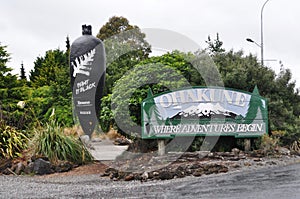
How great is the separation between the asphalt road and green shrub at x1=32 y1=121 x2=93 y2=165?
130 centimetres

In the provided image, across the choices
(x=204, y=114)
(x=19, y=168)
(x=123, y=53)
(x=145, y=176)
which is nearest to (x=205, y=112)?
(x=204, y=114)

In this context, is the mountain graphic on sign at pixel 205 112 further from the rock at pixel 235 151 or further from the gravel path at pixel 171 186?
the gravel path at pixel 171 186

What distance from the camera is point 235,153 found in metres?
14.1

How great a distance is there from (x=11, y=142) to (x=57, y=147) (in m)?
1.68

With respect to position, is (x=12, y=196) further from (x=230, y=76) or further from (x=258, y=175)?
(x=230, y=76)

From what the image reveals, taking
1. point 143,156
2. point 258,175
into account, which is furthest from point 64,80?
point 258,175

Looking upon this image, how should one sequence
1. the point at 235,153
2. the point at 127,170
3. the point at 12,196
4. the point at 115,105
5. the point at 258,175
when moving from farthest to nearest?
1. the point at 115,105
2. the point at 235,153
3. the point at 127,170
4. the point at 258,175
5. the point at 12,196

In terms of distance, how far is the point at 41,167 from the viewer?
13.1 meters

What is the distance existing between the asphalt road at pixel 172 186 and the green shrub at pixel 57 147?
4.27 ft

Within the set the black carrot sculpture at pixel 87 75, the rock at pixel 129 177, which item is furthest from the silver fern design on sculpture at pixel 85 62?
the rock at pixel 129 177

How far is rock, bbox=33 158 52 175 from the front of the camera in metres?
13.0

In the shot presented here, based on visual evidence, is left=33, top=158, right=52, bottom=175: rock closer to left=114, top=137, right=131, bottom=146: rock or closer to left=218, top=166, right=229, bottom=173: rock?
left=218, top=166, right=229, bottom=173: rock

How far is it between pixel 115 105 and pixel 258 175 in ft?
22.0

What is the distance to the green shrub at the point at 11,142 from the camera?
557 inches
